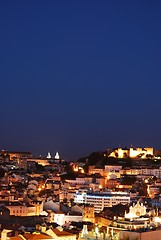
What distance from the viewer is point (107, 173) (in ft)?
156

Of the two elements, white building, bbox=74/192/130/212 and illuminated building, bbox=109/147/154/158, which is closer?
white building, bbox=74/192/130/212

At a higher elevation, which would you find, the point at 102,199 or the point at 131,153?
the point at 131,153

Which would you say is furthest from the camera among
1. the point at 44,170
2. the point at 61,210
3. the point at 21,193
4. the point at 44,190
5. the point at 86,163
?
the point at 86,163

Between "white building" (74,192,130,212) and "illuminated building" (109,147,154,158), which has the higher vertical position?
"illuminated building" (109,147,154,158)

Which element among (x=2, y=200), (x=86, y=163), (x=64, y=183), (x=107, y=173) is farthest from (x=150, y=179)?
(x=2, y=200)

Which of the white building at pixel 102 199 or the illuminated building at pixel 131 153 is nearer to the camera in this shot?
the white building at pixel 102 199

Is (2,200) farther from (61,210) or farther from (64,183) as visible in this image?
(64,183)

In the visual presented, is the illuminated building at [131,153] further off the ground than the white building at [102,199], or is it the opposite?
the illuminated building at [131,153]

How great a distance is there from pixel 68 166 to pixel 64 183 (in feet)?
34.6

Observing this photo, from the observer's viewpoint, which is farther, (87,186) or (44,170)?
(44,170)

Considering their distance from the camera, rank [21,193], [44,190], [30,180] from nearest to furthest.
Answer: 1. [21,193]
2. [44,190]
3. [30,180]

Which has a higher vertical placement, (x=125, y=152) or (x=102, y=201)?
(x=125, y=152)

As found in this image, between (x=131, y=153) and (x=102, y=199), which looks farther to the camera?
(x=131, y=153)

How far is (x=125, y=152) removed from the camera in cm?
5653
